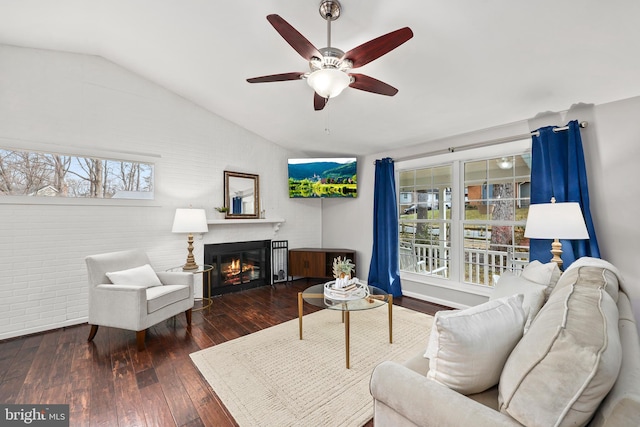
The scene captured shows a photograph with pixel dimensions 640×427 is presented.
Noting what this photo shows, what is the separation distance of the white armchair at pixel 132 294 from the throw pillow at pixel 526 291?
2863 mm

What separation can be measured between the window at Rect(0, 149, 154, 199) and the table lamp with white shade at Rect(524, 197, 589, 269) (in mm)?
4254

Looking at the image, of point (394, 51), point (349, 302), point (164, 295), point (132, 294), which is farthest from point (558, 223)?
point (132, 294)

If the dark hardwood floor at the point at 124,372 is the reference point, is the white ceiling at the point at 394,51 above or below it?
above

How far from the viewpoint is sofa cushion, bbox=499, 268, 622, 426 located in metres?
0.70

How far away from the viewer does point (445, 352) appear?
3.38 ft

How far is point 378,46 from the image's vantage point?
162cm

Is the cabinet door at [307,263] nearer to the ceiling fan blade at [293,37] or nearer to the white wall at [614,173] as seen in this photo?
the white wall at [614,173]

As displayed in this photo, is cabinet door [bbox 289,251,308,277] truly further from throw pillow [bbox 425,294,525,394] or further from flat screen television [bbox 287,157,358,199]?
throw pillow [bbox 425,294,525,394]

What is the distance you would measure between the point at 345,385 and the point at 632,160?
3.10 m

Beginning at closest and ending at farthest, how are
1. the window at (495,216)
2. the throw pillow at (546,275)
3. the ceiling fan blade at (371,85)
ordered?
the throw pillow at (546,275) < the ceiling fan blade at (371,85) < the window at (495,216)

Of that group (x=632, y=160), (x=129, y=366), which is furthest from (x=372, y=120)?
(x=129, y=366)

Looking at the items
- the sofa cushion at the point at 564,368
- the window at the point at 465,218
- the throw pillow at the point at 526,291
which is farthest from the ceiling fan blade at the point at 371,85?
the window at the point at 465,218

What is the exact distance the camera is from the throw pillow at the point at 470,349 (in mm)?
1006

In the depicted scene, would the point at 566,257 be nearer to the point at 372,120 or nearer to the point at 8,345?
the point at 372,120
